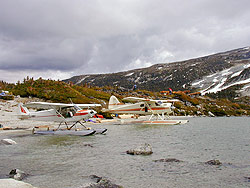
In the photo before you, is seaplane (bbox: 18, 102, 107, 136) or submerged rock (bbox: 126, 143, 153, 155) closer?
submerged rock (bbox: 126, 143, 153, 155)

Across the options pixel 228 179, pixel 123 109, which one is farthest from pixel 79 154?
pixel 123 109

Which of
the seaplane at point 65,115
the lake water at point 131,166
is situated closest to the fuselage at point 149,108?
the seaplane at point 65,115

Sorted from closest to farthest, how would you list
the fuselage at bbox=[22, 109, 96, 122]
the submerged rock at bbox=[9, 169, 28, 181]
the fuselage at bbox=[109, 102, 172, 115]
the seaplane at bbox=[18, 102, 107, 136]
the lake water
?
the lake water, the submerged rock at bbox=[9, 169, 28, 181], the fuselage at bbox=[22, 109, 96, 122], the seaplane at bbox=[18, 102, 107, 136], the fuselage at bbox=[109, 102, 172, 115]

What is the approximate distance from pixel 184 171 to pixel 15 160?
6751mm

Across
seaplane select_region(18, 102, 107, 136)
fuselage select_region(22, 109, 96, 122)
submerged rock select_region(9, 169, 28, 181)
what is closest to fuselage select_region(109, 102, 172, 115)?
seaplane select_region(18, 102, 107, 136)

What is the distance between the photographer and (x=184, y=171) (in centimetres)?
702

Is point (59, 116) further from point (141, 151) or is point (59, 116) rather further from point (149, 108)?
point (149, 108)

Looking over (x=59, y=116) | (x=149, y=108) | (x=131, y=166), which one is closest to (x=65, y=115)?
(x=59, y=116)

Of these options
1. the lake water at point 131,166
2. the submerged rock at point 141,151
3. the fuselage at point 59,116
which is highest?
the fuselage at point 59,116

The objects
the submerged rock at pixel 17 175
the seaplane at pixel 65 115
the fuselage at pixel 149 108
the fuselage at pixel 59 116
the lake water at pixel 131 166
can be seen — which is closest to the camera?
the lake water at pixel 131 166

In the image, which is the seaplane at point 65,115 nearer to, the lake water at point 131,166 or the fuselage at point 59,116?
the fuselage at point 59,116

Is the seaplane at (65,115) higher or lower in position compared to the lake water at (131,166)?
higher

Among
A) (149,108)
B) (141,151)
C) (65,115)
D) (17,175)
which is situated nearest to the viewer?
(17,175)

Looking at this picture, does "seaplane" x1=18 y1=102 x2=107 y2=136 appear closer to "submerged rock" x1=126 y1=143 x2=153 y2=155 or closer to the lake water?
the lake water
